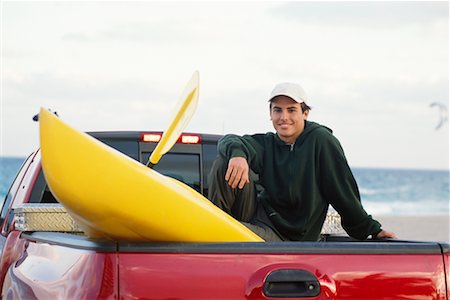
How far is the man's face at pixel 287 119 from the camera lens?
217 inches

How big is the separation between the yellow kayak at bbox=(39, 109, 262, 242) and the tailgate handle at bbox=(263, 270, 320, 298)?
1.21ft

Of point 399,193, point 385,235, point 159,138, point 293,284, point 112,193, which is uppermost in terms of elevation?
point 399,193

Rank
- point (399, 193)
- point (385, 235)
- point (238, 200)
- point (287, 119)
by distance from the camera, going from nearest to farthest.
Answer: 1. point (385, 235)
2. point (238, 200)
3. point (287, 119)
4. point (399, 193)

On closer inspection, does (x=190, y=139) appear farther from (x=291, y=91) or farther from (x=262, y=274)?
(x=262, y=274)

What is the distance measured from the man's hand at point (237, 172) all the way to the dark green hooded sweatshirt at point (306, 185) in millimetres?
184

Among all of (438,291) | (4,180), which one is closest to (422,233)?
(438,291)

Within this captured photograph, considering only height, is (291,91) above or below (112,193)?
above

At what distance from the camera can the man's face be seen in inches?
217

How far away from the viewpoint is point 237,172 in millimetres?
5039

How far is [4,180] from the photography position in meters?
48.3

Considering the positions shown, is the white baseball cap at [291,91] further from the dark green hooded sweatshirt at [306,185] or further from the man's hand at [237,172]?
the man's hand at [237,172]

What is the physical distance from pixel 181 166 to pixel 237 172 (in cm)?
149

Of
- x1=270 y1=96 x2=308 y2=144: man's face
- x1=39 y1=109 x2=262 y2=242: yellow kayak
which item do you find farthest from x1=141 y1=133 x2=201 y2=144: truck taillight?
x1=39 y1=109 x2=262 y2=242: yellow kayak

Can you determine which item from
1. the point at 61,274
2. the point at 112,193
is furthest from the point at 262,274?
the point at 61,274
